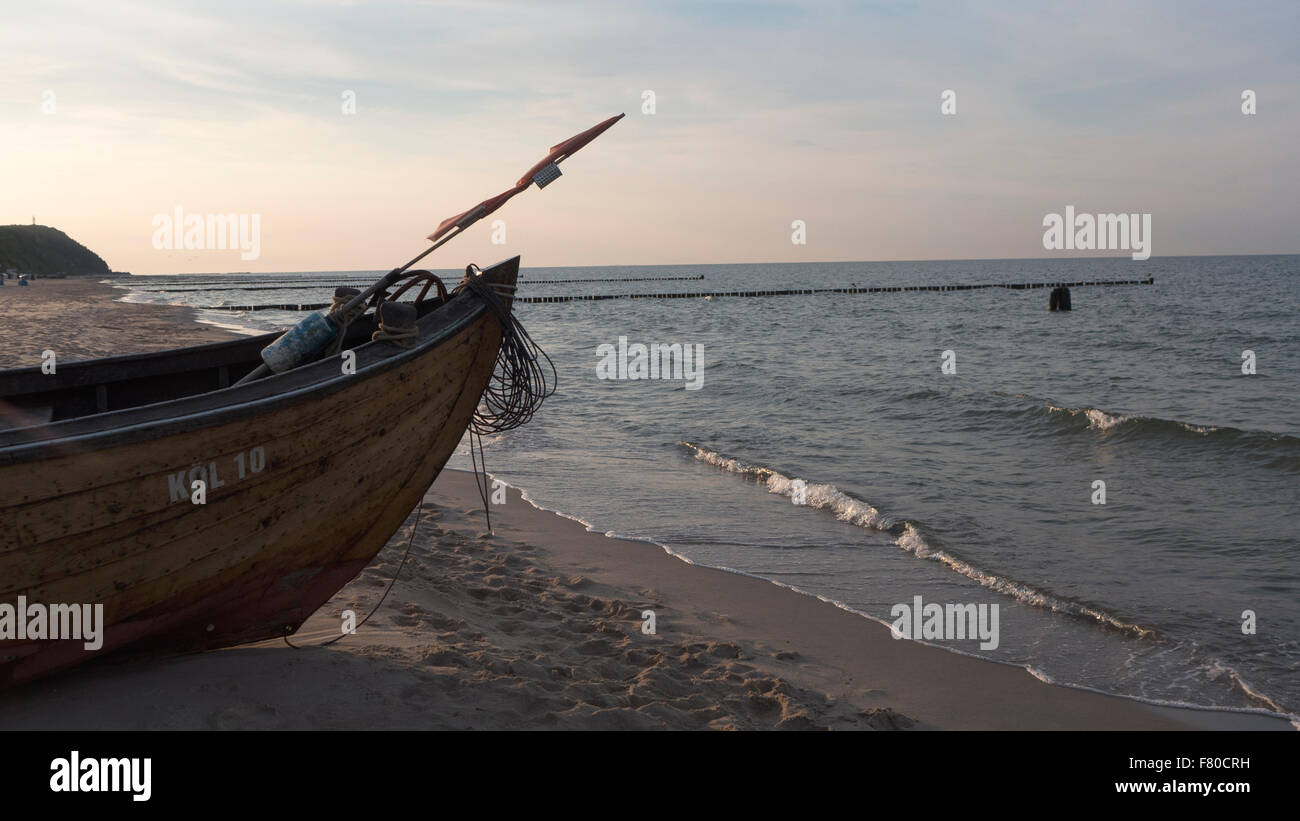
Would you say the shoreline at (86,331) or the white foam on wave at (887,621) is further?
the shoreline at (86,331)

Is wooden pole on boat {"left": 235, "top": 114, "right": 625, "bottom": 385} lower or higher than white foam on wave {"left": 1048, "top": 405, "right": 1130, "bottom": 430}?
higher

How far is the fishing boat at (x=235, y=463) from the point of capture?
12.2ft

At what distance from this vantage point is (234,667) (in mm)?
4305

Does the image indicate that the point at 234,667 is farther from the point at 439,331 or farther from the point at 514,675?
the point at 439,331

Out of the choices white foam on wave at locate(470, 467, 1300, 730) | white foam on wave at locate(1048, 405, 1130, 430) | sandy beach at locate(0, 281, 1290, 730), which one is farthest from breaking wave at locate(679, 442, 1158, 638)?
white foam on wave at locate(1048, 405, 1130, 430)

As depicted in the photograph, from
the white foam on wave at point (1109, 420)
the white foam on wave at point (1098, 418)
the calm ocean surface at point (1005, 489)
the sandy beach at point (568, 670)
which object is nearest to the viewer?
the sandy beach at point (568, 670)

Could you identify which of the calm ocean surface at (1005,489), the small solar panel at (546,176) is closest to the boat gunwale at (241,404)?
the small solar panel at (546,176)

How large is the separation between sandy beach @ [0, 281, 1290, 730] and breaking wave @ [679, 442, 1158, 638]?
4.12ft

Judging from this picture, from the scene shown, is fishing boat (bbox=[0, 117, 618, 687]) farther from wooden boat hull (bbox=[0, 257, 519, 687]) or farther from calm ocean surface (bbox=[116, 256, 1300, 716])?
calm ocean surface (bbox=[116, 256, 1300, 716])

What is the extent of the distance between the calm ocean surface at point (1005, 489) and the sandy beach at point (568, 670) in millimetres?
513

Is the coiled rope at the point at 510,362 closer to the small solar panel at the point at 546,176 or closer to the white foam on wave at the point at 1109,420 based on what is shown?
the small solar panel at the point at 546,176

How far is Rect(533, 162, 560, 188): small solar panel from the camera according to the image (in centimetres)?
513
